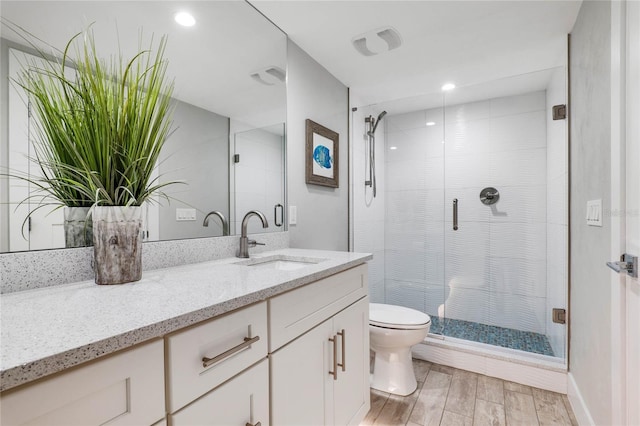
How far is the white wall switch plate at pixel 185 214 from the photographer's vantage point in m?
1.35

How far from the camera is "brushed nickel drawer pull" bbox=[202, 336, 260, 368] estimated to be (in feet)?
2.43

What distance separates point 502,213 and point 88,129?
9.68 feet

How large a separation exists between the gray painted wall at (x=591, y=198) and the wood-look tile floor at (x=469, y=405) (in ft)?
0.74

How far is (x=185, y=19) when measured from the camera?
140 centimetres

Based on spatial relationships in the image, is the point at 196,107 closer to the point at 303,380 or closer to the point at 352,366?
the point at 303,380

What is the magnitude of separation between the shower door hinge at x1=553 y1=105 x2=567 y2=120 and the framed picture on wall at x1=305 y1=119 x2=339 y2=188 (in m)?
1.52

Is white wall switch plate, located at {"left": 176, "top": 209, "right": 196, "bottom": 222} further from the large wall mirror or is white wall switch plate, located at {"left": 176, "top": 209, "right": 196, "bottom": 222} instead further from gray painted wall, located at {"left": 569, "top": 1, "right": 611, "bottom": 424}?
gray painted wall, located at {"left": 569, "top": 1, "right": 611, "bottom": 424}

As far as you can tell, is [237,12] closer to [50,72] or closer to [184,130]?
[184,130]

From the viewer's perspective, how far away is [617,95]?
1.19 metres

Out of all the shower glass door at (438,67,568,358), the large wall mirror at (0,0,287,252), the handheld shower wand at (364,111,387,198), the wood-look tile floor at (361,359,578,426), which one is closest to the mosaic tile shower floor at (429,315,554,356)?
the shower glass door at (438,67,568,358)

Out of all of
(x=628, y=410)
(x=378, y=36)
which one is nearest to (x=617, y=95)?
(x=628, y=410)

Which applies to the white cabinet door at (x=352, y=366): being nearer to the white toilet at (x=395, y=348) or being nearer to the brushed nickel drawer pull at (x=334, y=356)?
the brushed nickel drawer pull at (x=334, y=356)

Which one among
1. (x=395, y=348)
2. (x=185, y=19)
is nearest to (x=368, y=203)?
(x=395, y=348)

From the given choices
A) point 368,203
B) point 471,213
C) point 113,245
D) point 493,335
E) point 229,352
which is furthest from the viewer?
point 368,203
